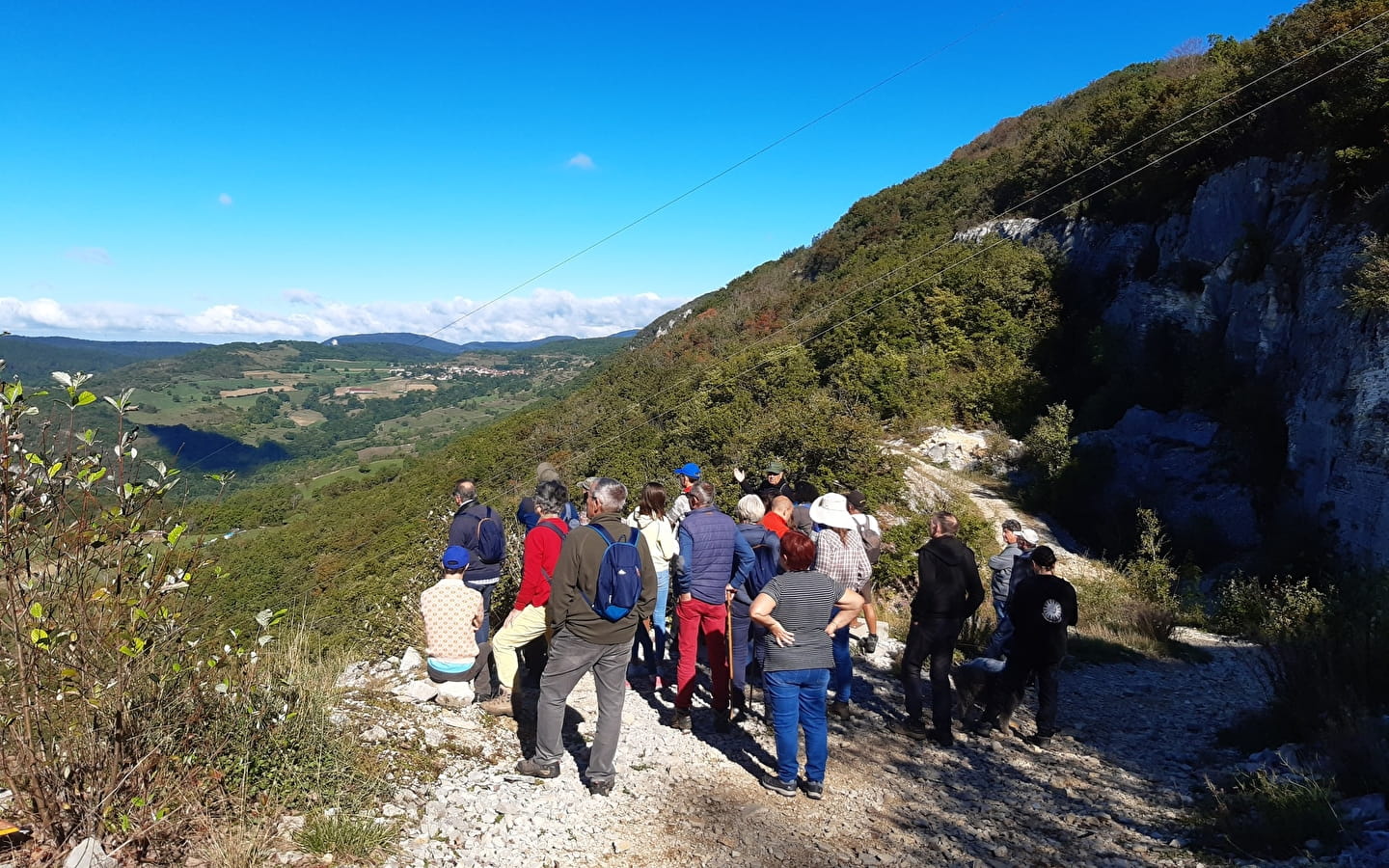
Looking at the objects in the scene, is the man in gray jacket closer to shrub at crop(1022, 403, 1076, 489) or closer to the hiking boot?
the hiking boot

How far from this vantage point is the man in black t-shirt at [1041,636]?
503 centimetres

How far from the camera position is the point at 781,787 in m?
4.41

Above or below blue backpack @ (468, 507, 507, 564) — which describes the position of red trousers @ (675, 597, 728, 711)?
below

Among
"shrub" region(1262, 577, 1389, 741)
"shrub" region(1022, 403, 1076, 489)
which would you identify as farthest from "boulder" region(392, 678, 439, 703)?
"shrub" region(1022, 403, 1076, 489)

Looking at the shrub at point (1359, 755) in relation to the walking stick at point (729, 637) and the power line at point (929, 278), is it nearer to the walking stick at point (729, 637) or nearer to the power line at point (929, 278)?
the walking stick at point (729, 637)

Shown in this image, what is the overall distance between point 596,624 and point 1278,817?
3723mm

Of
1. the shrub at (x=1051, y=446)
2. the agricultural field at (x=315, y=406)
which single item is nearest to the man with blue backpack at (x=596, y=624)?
the shrub at (x=1051, y=446)

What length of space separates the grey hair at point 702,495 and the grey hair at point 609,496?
1.12 metres

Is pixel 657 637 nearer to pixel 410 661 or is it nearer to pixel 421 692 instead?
pixel 421 692

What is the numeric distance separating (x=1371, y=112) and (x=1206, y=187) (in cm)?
450

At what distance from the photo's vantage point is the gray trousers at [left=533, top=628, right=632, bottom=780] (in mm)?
4184

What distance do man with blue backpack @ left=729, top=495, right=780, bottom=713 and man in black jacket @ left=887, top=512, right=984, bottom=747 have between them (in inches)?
45.0

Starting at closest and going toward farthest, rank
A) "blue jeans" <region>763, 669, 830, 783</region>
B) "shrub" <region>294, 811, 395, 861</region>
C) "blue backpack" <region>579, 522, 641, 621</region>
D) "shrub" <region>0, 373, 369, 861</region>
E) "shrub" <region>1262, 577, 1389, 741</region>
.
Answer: "shrub" <region>0, 373, 369, 861</region> → "shrub" <region>294, 811, 395, 861</region> → "blue backpack" <region>579, 522, 641, 621</region> → "blue jeans" <region>763, 669, 830, 783</region> → "shrub" <region>1262, 577, 1389, 741</region>

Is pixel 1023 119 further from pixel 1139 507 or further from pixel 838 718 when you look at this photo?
pixel 838 718
